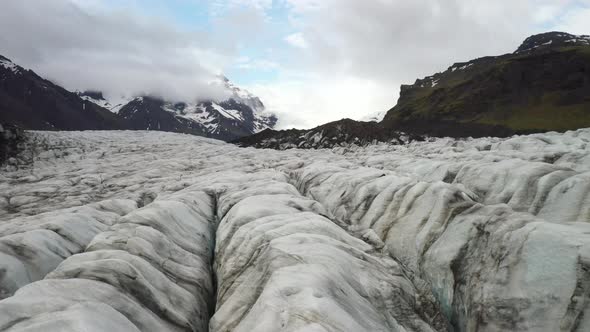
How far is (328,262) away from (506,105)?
438 feet

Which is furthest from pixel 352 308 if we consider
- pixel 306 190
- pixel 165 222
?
pixel 306 190

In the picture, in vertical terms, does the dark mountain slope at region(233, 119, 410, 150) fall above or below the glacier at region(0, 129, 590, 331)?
above

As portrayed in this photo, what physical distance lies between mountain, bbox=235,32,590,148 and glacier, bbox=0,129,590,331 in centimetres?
6846

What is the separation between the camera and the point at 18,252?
9805 mm

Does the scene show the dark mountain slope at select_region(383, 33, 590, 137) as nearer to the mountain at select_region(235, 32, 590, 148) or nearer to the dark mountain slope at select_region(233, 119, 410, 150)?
the mountain at select_region(235, 32, 590, 148)

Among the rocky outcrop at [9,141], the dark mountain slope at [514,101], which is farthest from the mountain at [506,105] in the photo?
the rocky outcrop at [9,141]

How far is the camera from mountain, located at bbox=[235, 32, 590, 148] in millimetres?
96188

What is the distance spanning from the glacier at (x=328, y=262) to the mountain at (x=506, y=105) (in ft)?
225

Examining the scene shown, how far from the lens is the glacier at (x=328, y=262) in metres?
6.32

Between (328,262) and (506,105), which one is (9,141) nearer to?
(328,262)

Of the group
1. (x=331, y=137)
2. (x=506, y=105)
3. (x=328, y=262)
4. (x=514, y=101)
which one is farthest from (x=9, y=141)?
(x=514, y=101)

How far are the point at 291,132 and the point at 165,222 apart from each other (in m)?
80.0

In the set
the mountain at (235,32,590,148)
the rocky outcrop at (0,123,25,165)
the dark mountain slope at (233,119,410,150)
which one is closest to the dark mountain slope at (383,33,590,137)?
the mountain at (235,32,590,148)

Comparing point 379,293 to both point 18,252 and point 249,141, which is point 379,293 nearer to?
point 18,252
